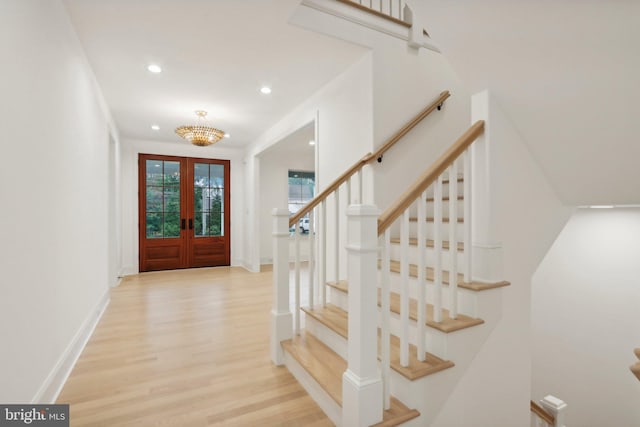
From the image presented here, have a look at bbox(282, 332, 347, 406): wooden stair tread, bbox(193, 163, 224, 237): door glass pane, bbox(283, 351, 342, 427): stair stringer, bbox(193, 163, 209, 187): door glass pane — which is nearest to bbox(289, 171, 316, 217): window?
bbox(193, 163, 224, 237): door glass pane

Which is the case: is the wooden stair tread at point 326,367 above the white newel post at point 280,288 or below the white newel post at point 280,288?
below

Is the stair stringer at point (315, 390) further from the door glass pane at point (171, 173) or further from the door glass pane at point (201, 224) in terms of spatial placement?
the door glass pane at point (171, 173)

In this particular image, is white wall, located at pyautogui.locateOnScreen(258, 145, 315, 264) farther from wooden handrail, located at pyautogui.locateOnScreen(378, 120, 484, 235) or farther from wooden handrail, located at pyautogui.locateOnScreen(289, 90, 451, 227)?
wooden handrail, located at pyautogui.locateOnScreen(378, 120, 484, 235)

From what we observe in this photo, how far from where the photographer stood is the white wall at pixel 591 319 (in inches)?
131

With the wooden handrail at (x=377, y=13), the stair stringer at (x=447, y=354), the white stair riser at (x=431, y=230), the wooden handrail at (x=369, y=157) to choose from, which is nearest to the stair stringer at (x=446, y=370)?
the stair stringer at (x=447, y=354)

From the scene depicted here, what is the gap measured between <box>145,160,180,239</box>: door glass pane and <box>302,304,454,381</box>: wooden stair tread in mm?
4899

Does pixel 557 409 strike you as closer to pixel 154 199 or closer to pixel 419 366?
pixel 419 366

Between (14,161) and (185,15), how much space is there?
5.03ft

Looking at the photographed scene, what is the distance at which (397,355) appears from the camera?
172 cm

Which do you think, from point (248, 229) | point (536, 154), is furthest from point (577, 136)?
point (248, 229)

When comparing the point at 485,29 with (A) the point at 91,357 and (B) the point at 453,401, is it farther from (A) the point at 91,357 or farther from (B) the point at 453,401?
(A) the point at 91,357

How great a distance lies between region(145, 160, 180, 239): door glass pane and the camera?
6.17 meters
